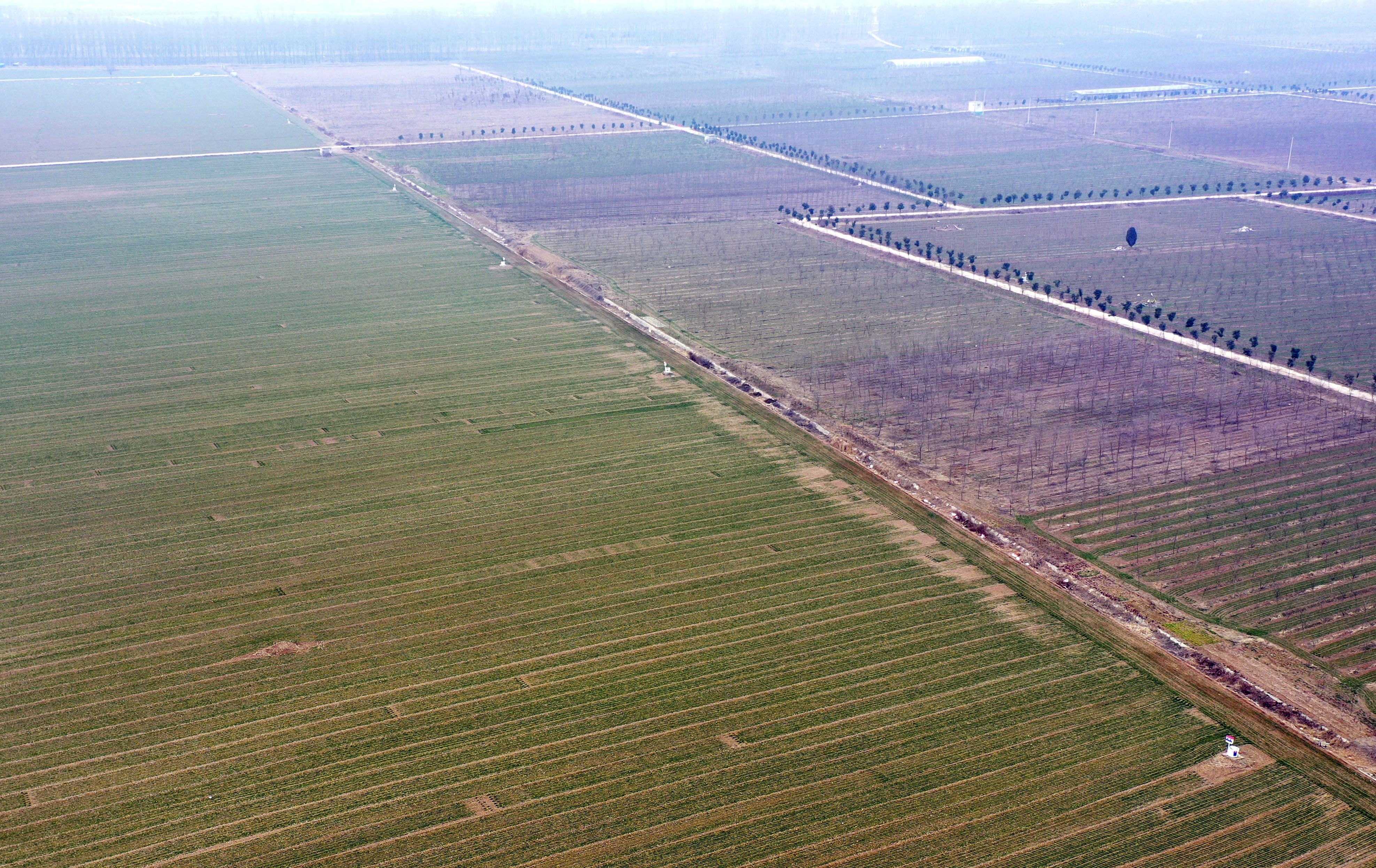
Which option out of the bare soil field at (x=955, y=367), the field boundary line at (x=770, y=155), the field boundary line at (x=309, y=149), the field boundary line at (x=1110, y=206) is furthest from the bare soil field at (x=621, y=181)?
the field boundary line at (x=1110, y=206)

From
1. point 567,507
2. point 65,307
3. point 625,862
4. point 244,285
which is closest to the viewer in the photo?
point 625,862

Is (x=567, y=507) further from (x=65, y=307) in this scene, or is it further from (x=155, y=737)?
(x=65, y=307)

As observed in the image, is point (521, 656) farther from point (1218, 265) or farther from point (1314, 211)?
point (1314, 211)

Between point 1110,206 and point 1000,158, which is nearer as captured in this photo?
point 1110,206

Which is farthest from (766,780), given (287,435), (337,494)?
(287,435)

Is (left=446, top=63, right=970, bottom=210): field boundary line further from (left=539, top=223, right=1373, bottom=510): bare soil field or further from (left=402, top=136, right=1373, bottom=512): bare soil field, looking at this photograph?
(left=539, top=223, right=1373, bottom=510): bare soil field

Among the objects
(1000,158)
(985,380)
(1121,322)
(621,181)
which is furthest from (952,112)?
(985,380)

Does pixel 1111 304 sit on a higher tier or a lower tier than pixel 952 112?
lower
